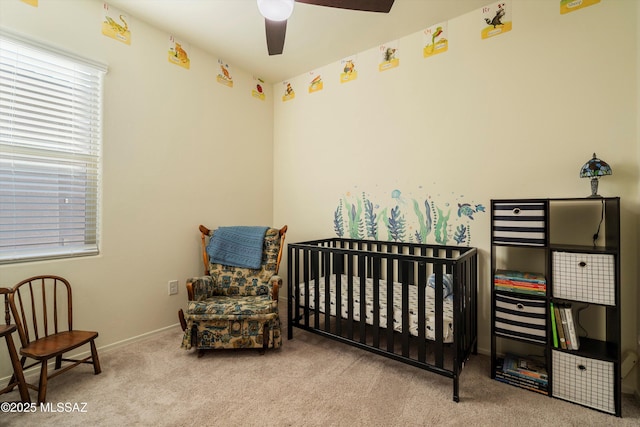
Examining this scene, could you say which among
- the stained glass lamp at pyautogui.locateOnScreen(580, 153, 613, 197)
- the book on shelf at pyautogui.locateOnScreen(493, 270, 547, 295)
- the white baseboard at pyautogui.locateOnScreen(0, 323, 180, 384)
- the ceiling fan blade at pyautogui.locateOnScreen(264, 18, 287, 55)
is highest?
the ceiling fan blade at pyautogui.locateOnScreen(264, 18, 287, 55)

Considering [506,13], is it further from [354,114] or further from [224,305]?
[224,305]

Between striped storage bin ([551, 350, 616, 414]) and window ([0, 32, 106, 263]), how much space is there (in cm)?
320

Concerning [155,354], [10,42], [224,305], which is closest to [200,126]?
[10,42]

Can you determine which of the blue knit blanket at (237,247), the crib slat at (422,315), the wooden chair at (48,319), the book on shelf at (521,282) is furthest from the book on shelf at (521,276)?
the wooden chair at (48,319)

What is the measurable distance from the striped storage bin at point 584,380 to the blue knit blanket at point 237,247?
2208mm

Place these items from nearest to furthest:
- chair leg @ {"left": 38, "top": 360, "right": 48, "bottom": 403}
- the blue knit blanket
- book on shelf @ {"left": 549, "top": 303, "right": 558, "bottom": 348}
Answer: chair leg @ {"left": 38, "top": 360, "right": 48, "bottom": 403}
book on shelf @ {"left": 549, "top": 303, "right": 558, "bottom": 348}
the blue knit blanket

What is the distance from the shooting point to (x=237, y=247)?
107 inches

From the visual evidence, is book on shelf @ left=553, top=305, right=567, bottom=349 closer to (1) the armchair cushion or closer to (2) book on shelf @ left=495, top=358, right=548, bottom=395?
(2) book on shelf @ left=495, top=358, right=548, bottom=395

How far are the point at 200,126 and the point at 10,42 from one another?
1.31m

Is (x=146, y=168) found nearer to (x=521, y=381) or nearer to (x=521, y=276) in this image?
(x=521, y=276)

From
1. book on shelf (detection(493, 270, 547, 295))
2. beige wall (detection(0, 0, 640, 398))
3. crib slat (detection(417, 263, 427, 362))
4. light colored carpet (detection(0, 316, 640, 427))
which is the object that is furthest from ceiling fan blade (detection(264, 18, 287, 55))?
light colored carpet (detection(0, 316, 640, 427))

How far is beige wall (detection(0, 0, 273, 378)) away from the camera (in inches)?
82.8

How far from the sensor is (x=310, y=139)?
3.30m

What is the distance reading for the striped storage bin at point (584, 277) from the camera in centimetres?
156
